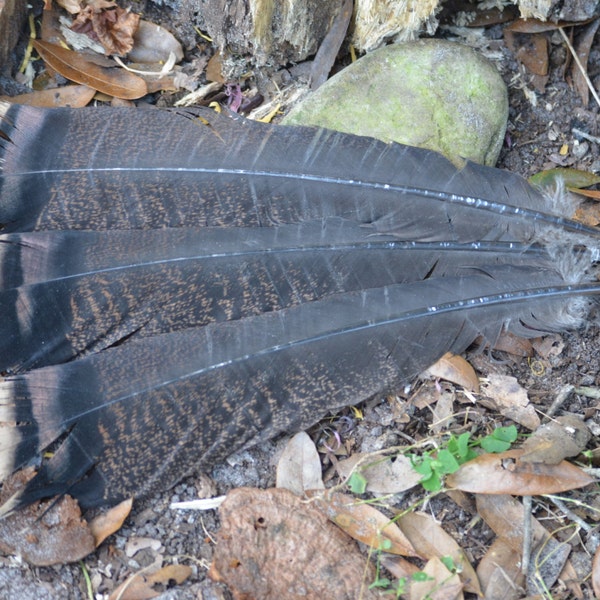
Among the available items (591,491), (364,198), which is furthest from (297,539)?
(364,198)

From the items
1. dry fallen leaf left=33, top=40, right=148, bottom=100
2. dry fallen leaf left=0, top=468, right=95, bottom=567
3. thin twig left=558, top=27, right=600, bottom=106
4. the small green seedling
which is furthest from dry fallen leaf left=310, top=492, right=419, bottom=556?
thin twig left=558, top=27, right=600, bottom=106

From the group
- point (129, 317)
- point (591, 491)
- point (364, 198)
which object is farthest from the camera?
point (364, 198)

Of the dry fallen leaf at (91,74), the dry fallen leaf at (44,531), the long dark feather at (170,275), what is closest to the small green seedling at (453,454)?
the long dark feather at (170,275)

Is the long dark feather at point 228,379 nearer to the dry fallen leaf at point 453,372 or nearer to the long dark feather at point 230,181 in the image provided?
the dry fallen leaf at point 453,372

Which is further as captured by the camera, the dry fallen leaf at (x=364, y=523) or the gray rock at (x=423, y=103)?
the gray rock at (x=423, y=103)

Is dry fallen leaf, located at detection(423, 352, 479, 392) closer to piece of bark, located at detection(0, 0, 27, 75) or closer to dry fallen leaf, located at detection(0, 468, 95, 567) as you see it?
dry fallen leaf, located at detection(0, 468, 95, 567)

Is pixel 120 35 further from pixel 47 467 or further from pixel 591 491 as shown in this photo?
pixel 591 491
